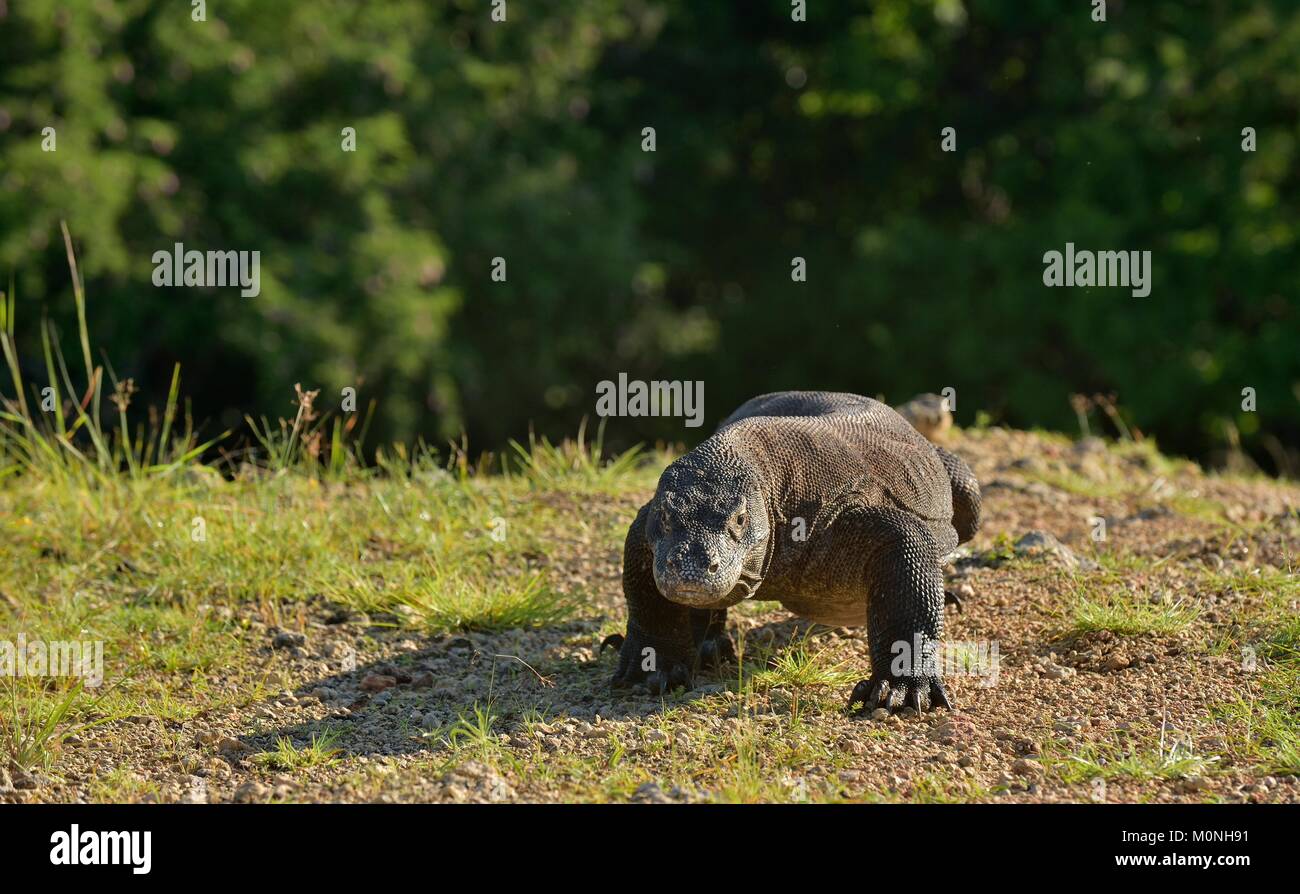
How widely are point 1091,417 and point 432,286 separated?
7765 millimetres

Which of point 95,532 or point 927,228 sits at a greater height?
point 927,228

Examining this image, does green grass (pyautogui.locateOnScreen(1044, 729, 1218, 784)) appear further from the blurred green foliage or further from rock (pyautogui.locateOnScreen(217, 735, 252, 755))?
the blurred green foliage

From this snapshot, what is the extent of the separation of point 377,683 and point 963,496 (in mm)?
2226

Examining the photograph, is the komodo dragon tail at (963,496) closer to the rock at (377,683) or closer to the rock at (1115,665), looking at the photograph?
the rock at (1115,665)

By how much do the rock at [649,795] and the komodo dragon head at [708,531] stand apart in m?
0.54

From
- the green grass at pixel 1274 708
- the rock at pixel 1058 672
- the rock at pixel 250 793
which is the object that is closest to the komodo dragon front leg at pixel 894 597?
the rock at pixel 1058 672

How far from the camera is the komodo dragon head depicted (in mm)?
4477

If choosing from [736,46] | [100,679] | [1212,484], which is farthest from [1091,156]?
[100,679]

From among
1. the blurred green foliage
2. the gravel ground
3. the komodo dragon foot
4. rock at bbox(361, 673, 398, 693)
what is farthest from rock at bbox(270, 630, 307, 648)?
the blurred green foliage

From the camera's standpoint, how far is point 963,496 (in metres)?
5.73

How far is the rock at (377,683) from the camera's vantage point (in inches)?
214

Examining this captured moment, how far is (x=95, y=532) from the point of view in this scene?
681 cm

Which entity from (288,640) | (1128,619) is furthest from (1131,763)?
(288,640)

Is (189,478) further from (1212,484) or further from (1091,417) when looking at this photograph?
(1091,417)
